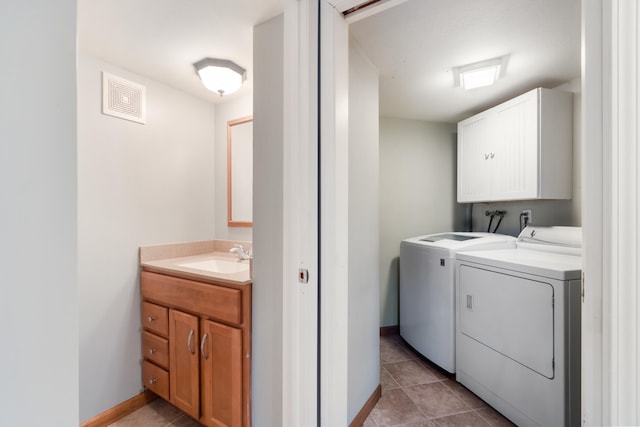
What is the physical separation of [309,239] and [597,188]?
849 millimetres

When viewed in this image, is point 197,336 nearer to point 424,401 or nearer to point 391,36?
point 424,401

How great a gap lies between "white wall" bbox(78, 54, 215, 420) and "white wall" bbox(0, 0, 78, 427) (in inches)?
57.7

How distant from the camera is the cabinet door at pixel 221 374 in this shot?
1.31m

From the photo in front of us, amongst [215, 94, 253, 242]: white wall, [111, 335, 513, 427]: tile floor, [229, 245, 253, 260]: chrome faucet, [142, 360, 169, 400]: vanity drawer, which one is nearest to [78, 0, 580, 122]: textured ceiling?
[215, 94, 253, 242]: white wall

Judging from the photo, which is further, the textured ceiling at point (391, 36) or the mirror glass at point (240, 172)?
the mirror glass at point (240, 172)

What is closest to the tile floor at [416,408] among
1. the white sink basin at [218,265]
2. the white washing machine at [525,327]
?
the white washing machine at [525,327]

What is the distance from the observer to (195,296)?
147 cm

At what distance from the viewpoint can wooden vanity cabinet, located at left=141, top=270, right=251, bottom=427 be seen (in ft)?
4.28

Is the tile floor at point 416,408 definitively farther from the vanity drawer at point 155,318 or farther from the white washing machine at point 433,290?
the vanity drawer at point 155,318

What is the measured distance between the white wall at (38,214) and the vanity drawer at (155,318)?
1.40 meters

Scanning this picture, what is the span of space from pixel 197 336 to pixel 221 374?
24 cm

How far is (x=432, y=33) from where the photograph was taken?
4.85ft
